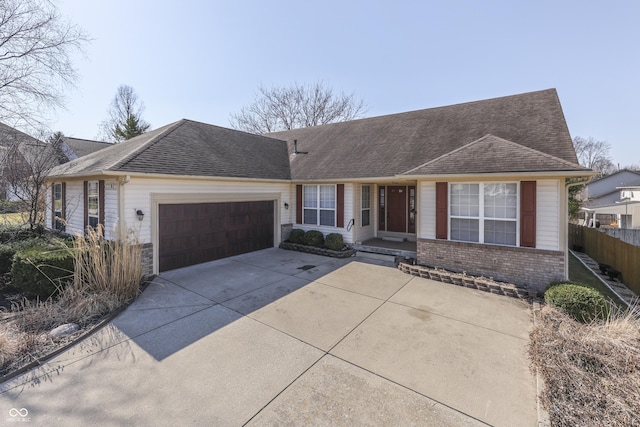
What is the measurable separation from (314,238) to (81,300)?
7374mm

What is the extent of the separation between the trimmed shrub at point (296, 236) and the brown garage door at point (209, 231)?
0.97m

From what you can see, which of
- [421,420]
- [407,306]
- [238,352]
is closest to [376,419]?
[421,420]

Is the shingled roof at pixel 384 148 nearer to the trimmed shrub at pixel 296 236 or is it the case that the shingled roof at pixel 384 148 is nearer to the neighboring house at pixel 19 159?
the neighboring house at pixel 19 159

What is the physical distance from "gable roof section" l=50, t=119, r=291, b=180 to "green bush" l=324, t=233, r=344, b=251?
3.21 metres

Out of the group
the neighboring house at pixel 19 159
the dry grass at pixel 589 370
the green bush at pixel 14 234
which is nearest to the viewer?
the dry grass at pixel 589 370

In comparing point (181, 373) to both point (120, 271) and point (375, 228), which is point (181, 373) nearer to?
point (120, 271)

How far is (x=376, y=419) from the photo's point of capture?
3029mm

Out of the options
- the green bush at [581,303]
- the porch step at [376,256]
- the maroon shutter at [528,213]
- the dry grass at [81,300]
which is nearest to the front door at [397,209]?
the porch step at [376,256]

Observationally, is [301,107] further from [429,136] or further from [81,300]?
[81,300]

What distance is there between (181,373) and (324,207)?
867 centimetres

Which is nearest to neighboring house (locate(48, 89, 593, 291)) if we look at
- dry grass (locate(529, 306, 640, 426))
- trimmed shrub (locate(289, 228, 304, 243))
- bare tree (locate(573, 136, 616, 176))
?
trimmed shrub (locate(289, 228, 304, 243))

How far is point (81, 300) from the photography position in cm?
562

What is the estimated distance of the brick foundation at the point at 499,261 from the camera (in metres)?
6.95

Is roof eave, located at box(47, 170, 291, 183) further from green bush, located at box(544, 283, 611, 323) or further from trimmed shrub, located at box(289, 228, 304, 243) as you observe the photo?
green bush, located at box(544, 283, 611, 323)
